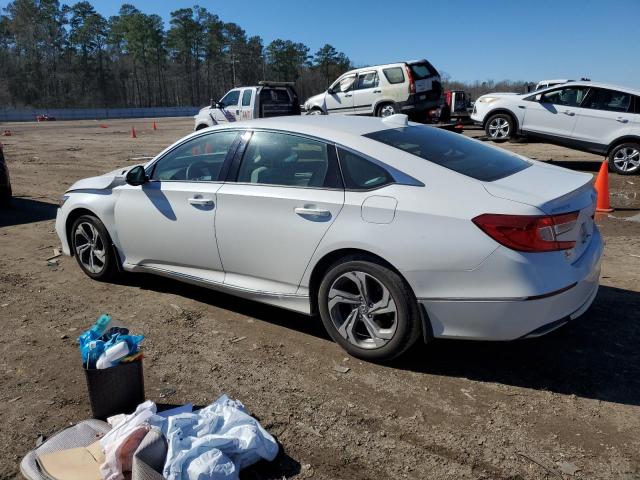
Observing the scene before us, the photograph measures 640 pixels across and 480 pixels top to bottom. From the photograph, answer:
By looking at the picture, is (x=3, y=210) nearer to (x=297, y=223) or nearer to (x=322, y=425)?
(x=297, y=223)

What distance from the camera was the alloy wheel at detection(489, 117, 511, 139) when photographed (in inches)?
531

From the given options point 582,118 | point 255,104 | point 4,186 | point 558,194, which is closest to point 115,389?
point 558,194

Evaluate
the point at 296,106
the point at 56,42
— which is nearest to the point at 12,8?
the point at 56,42

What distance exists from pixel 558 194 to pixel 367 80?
47.0 feet

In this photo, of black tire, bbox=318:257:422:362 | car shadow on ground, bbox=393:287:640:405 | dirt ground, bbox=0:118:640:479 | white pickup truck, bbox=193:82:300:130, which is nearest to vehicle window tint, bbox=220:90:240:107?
white pickup truck, bbox=193:82:300:130

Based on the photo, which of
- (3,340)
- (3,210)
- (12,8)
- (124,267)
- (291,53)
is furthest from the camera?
(291,53)

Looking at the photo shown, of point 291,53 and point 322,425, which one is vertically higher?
point 291,53

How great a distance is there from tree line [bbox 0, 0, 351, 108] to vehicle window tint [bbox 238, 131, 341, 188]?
325ft

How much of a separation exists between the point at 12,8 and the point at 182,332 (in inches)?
4775

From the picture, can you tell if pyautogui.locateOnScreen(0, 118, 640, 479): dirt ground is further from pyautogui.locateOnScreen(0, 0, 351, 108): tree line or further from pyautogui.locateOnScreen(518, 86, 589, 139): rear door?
pyautogui.locateOnScreen(0, 0, 351, 108): tree line

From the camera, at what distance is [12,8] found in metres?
102

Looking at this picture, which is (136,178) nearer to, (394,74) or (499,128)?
(499,128)

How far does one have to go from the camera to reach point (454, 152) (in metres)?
3.83

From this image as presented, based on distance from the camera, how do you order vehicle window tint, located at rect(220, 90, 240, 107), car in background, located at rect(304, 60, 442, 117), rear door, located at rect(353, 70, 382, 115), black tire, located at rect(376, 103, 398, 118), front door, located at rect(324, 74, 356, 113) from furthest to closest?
vehicle window tint, located at rect(220, 90, 240, 107)
front door, located at rect(324, 74, 356, 113)
rear door, located at rect(353, 70, 382, 115)
black tire, located at rect(376, 103, 398, 118)
car in background, located at rect(304, 60, 442, 117)
